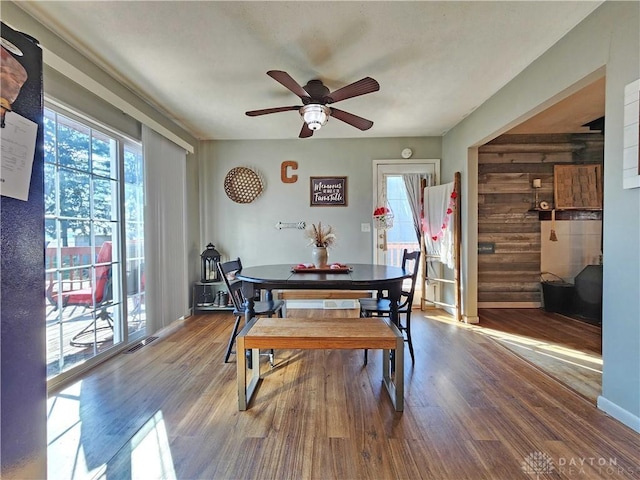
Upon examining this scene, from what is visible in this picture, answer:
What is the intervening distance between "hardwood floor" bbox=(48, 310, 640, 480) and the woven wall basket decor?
251 cm

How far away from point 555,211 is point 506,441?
385 centimetres

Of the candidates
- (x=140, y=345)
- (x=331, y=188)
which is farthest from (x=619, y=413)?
(x=140, y=345)

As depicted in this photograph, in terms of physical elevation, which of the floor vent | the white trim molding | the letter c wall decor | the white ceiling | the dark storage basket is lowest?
the floor vent

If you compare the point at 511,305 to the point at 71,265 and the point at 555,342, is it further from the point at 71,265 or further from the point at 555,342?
the point at 71,265

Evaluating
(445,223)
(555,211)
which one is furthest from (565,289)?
(445,223)

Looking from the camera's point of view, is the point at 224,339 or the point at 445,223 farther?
the point at 445,223

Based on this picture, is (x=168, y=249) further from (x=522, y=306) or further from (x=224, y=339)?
(x=522, y=306)

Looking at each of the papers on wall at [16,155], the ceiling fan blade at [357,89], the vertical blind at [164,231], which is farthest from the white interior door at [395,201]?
the papers on wall at [16,155]

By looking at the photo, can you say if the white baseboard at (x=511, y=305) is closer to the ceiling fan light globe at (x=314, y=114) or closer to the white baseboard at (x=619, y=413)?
the white baseboard at (x=619, y=413)

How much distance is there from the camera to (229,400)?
1986 millimetres

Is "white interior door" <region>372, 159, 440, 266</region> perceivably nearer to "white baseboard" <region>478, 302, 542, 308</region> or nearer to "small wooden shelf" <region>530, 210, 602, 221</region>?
"white baseboard" <region>478, 302, 542, 308</region>

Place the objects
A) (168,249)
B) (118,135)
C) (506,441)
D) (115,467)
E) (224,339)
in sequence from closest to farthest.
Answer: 1. (115,467)
2. (506,441)
3. (118,135)
4. (224,339)
5. (168,249)

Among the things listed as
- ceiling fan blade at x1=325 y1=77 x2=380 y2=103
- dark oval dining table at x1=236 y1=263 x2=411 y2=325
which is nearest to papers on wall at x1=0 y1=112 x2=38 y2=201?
dark oval dining table at x1=236 y1=263 x2=411 y2=325

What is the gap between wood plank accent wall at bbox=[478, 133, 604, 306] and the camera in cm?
425
